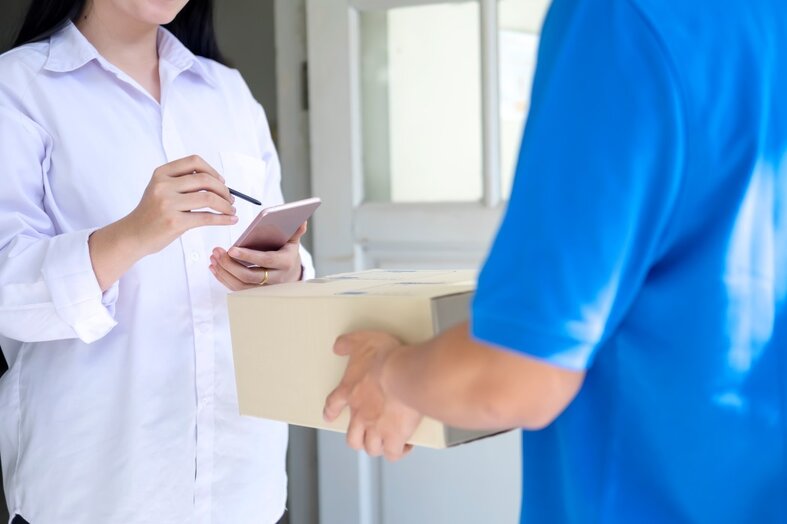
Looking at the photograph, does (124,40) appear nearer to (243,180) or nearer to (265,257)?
(243,180)

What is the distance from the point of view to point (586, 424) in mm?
688

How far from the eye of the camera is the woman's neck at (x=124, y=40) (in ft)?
4.50

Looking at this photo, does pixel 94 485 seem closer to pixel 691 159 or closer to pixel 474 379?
pixel 474 379

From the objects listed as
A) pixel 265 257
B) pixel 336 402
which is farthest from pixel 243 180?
pixel 336 402

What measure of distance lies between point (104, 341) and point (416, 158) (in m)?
0.87

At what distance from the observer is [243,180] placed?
1.45 meters

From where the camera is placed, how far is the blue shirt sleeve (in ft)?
1.88

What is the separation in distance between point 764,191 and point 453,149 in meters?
1.29

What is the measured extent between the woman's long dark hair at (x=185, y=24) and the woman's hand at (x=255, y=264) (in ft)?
1.53

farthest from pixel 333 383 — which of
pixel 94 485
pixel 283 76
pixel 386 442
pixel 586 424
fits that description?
pixel 283 76

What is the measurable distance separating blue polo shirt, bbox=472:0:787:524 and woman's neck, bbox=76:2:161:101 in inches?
35.8

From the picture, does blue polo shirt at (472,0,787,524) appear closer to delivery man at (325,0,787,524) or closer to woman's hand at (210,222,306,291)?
delivery man at (325,0,787,524)

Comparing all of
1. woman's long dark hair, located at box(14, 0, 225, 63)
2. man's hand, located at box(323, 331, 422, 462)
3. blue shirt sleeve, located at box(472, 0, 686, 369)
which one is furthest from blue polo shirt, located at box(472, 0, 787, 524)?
woman's long dark hair, located at box(14, 0, 225, 63)

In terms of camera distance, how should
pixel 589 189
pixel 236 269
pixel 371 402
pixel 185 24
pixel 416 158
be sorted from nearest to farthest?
1. pixel 589 189
2. pixel 371 402
3. pixel 236 269
4. pixel 185 24
5. pixel 416 158
